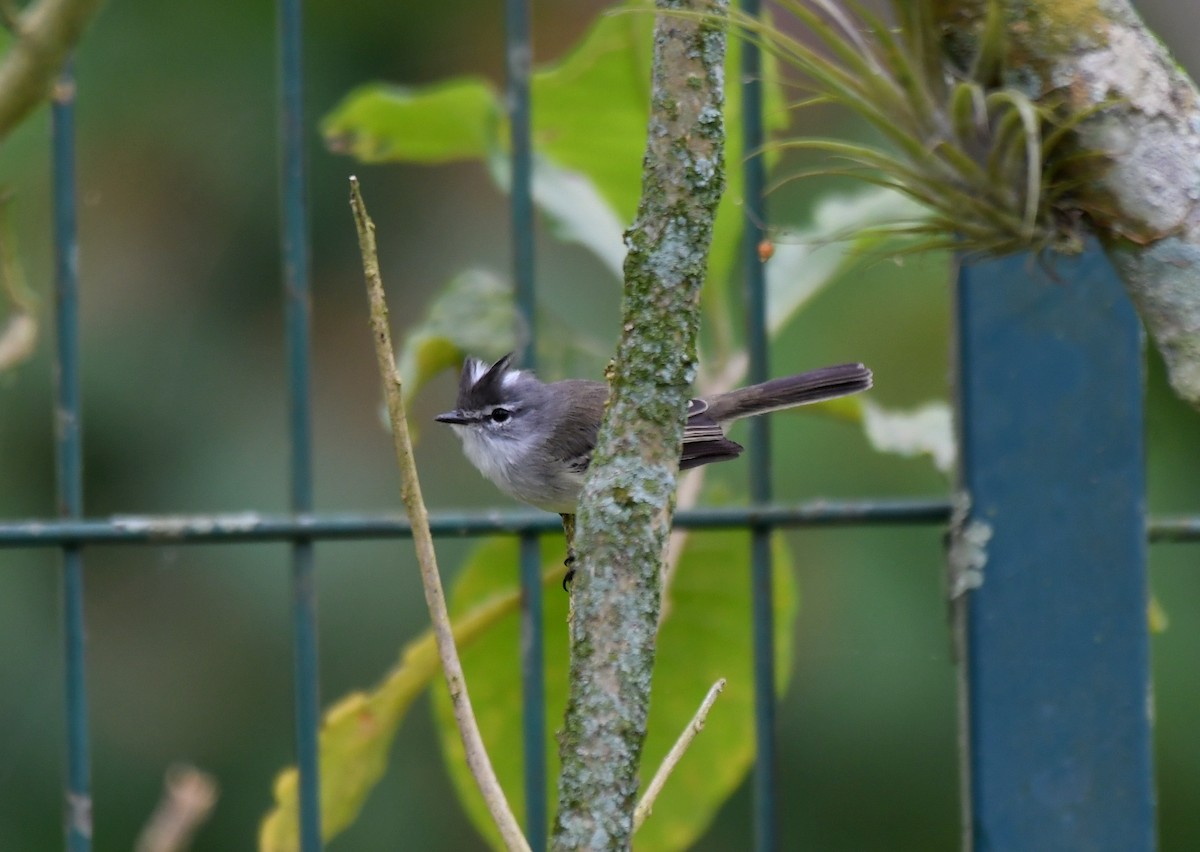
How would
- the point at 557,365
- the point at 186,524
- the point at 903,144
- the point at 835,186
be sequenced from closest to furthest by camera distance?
the point at 903,144 → the point at 186,524 → the point at 557,365 → the point at 835,186

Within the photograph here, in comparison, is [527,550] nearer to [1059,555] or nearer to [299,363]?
[299,363]

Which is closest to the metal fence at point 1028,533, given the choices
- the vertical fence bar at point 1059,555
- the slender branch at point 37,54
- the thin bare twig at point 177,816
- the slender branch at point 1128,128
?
the vertical fence bar at point 1059,555

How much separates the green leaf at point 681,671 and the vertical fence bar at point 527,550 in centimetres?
16

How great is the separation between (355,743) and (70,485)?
52cm

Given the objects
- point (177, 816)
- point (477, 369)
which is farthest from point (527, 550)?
point (177, 816)

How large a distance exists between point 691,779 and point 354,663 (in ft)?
3.19

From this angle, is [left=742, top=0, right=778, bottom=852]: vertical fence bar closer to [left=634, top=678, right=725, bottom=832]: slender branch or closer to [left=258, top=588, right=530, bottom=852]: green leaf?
[left=258, top=588, right=530, bottom=852]: green leaf

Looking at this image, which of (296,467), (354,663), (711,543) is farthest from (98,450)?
(711,543)

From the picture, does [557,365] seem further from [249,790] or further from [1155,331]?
[249,790]

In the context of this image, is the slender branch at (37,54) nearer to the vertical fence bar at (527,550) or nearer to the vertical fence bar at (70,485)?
the vertical fence bar at (70,485)

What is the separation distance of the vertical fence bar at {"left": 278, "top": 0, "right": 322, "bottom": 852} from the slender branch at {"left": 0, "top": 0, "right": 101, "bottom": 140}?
63 cm

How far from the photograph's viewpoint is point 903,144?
58.7 inches

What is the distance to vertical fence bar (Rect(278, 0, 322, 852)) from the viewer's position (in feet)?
6.57

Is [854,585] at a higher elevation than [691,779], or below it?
higher
